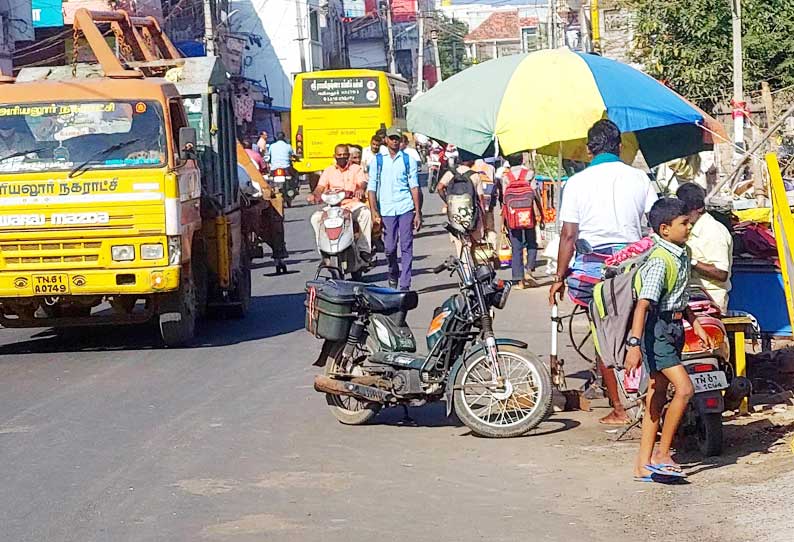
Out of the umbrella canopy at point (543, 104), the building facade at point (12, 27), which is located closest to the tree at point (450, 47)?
the building facade at point (12, 27)

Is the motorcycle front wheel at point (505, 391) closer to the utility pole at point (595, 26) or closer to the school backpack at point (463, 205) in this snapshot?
the school backpack at point (463, 205)

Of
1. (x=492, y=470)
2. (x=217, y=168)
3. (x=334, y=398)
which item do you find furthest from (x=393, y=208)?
(x=492, y=470)

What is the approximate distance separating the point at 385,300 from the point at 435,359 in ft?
1.92

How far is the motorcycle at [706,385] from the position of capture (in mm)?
6895

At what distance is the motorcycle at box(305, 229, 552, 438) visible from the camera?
7.77 m

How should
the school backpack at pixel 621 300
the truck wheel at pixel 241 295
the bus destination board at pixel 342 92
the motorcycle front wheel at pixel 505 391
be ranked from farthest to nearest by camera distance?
the bus destination board at pixel 342 92 < the truck wheel at pixel 241 295 < the motorcycle front wheel at pixel 505 391 < the school backpack at pixel 621 300

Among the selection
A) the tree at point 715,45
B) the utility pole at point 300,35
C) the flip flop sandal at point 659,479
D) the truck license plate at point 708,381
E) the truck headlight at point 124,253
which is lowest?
the flip flop sandal at point 659,479

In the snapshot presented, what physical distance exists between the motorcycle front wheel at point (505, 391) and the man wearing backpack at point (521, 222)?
7505 millimetres

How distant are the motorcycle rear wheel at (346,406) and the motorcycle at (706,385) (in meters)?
1.67

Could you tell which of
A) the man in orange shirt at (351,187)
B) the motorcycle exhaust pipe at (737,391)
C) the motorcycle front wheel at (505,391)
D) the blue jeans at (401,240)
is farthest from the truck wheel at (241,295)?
the motorcycle exhaust pipe at (737,391)

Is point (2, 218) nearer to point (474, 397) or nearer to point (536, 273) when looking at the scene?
point (474, 397)

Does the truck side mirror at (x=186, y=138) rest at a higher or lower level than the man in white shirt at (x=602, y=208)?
higher

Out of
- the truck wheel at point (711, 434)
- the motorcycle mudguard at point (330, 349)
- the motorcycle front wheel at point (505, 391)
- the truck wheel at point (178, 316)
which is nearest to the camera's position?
the truck wheel at point (711, 434)

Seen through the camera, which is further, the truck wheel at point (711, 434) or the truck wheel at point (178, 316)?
the truck wheel at point (178, 316)
